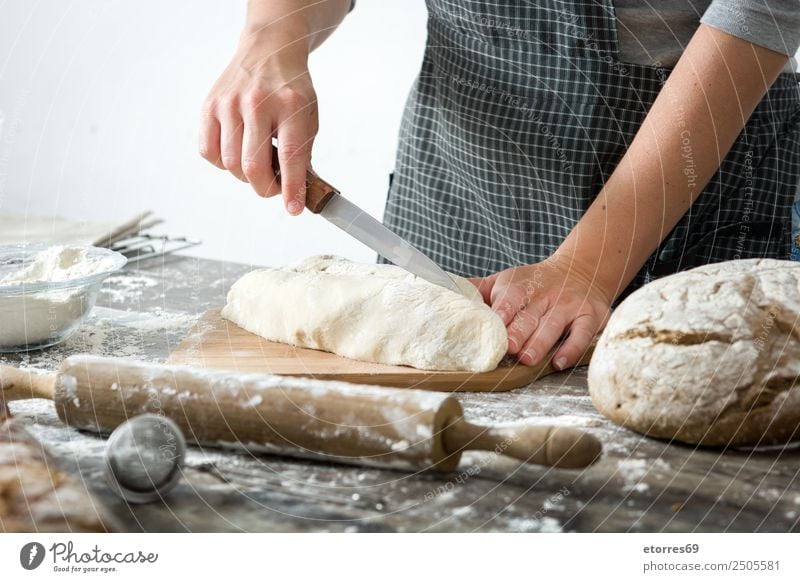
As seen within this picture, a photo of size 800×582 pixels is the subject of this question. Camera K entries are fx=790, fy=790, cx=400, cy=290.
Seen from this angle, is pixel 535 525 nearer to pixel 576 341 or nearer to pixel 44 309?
pixel 576 341

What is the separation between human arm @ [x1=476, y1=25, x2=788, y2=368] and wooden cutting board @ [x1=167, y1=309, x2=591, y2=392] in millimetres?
40

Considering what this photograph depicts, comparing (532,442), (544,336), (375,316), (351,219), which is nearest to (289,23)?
(351,219)

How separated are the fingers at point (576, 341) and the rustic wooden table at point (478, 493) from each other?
14 cm

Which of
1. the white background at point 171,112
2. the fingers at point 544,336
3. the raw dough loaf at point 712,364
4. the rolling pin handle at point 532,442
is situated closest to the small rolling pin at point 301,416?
the rolling pin handle at point 532,442

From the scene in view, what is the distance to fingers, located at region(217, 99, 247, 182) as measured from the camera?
0.88 meters

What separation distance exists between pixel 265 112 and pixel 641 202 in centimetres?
45

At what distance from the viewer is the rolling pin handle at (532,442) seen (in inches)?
23.1

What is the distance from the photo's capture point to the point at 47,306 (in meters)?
0.87

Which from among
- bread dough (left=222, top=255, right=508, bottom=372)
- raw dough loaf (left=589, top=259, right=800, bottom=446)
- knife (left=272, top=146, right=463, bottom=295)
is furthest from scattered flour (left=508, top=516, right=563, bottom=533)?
knife (left=272, top=146, right=463, bottom=295)

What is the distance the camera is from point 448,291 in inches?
35.2

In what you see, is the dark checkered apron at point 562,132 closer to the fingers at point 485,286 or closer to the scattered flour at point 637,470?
the fingers at point 485,286

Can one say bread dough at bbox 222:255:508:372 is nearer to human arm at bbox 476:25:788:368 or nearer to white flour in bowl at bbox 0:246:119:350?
human arm at bbox 476:25:788:368

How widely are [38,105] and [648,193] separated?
183 centimetres
